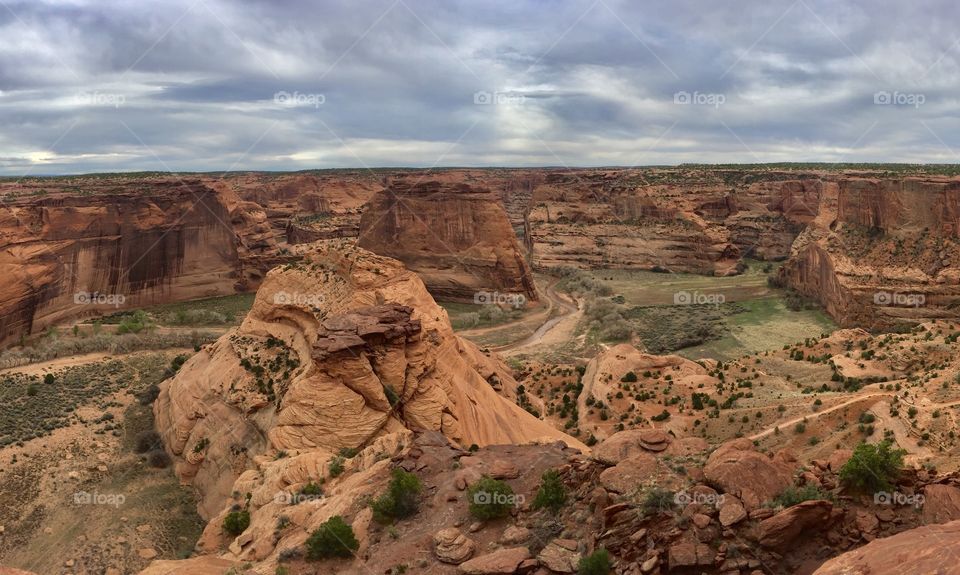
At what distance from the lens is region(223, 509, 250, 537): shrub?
18078 millimetres

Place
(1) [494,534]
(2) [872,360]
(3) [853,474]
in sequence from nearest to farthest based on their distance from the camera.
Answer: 1. (3) [853,474]
2. (1) [494,534]
3. (2) [872,360]

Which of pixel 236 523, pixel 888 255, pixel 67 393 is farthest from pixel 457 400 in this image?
pixel 888 255

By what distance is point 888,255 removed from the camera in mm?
54656

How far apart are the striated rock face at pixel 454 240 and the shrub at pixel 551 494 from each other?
54639 millimetres

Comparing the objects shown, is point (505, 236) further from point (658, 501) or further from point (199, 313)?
point (658, 501)

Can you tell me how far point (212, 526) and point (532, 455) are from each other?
34.4 feet

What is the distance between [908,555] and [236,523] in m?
17.1

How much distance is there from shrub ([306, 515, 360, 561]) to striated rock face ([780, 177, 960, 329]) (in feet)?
163

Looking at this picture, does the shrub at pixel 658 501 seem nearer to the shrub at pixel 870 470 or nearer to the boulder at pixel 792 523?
the boulder at pixel 792 523

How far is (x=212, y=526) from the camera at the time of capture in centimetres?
1864

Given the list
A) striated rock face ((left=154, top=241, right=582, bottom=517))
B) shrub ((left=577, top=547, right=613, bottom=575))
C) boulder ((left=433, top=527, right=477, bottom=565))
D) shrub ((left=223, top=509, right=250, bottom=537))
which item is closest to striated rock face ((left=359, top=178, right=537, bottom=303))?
striated rock face ((left=154, top=241, right=582, bottom=517))

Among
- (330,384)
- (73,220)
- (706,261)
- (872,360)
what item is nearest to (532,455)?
(330,384)

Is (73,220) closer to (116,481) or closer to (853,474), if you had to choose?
(116,481)

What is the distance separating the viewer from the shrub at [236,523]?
18.1 metres
